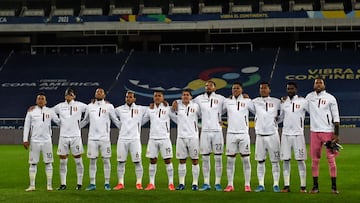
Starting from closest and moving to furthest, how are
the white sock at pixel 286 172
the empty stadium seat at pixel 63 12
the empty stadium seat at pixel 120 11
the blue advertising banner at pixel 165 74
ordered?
the white sock at pixel 286 172 < the blue advertising banner at pixel 165 74 < the empty stadium seat at pixel 120 11 < the empty stadium seat at pixel 63 12

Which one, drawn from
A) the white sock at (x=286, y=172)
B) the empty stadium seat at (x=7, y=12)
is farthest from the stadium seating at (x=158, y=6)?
the white sock at (x=286, y=172)

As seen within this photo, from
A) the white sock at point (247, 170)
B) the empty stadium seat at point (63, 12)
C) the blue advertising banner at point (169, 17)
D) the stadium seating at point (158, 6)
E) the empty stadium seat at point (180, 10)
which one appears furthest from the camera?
the empty stadium seat at point (63, 12)

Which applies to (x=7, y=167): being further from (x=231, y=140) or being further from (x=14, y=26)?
(x=14, y=26)

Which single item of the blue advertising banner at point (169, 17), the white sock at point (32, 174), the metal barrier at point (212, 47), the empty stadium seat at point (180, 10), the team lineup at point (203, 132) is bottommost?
the white sock at point (32, 174)

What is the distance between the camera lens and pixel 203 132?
1523 cm

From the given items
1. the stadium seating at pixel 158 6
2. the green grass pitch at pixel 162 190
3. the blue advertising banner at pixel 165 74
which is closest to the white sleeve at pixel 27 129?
the green grass pitch at pixel 162 190

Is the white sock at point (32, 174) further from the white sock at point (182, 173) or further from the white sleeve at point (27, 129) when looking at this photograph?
the white sock at point (182, 173)

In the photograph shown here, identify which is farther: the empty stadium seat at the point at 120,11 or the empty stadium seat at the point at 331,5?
the empty stadium seat at the point at 120,11

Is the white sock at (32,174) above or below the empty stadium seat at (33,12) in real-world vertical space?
below

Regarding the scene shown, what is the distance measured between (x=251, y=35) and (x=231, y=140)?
32.6 meters

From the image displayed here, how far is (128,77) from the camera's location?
42375 millimetres

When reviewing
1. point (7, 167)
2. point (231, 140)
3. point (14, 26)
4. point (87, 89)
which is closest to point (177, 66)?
point (87, 89)

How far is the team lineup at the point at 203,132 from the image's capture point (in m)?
14.4

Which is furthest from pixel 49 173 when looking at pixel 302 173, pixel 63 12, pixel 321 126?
pixel 63 12
